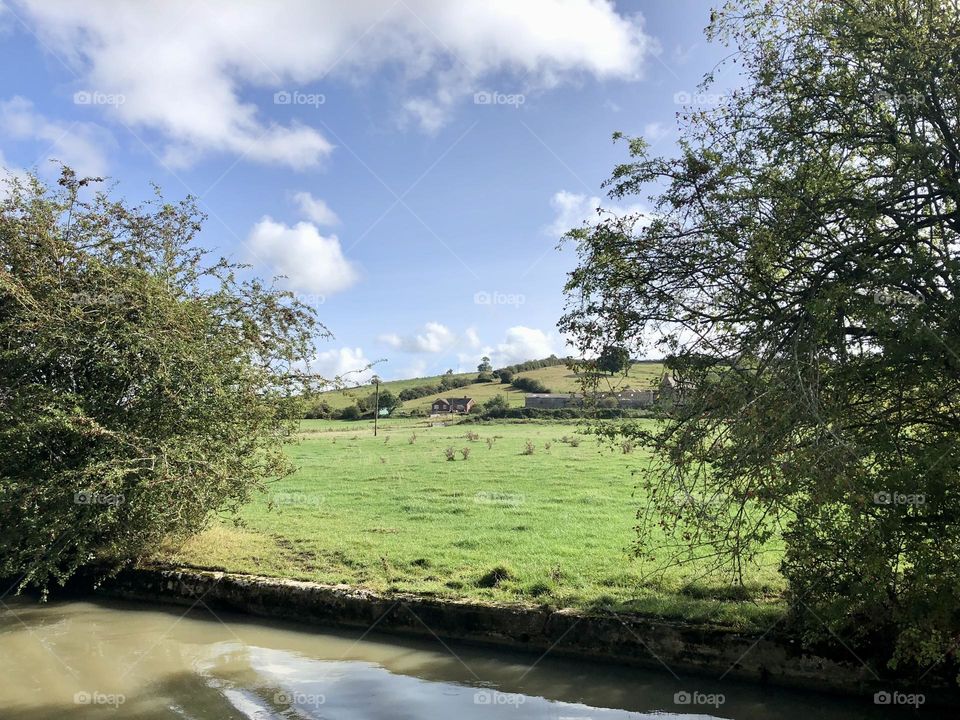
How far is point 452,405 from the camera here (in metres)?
70.8

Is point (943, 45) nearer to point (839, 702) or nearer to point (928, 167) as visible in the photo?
point (928, 167)

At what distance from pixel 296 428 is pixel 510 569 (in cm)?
519

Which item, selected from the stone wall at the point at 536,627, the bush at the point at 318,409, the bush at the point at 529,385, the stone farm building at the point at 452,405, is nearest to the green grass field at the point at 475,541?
the stone wall at the point at 536,627

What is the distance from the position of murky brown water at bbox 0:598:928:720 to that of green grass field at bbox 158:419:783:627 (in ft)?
3.14

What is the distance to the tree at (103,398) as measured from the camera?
10.1 m

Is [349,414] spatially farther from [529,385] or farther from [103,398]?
[103,398]

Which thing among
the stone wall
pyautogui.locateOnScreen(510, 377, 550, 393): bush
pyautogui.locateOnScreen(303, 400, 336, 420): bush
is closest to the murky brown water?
the stone wall

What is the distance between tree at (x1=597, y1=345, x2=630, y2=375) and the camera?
780 centimetres

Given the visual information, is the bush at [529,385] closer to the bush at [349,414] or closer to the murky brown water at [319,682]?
the bush at [349,414]

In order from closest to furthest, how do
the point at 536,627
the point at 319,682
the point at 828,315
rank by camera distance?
the point at 828,315 < the point at 319,682 < the point at 536,627

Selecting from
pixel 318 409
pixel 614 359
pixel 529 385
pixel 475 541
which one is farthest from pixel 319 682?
pixel 529 385

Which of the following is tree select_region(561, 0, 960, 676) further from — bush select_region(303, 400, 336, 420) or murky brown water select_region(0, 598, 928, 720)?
bush select_region(303, 400, 336, 420)

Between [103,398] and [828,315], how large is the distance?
34.1 feet

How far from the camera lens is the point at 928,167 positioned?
252 inches
